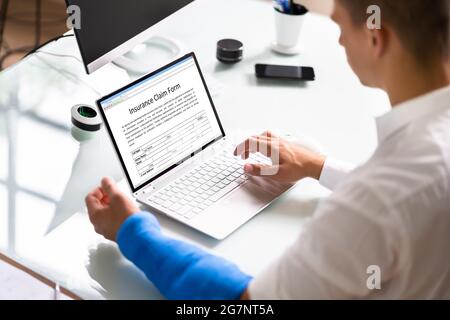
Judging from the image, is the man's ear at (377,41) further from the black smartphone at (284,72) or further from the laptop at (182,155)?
the black smartphone at (284,72)

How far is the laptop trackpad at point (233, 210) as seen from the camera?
1241 millimetres

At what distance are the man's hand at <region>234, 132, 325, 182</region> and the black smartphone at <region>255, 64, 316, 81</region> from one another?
342 millimetres

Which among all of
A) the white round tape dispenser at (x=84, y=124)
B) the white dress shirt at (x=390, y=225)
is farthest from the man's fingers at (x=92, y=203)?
the white dress shirt at (x=390, y=225)

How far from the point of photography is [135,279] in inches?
45.6

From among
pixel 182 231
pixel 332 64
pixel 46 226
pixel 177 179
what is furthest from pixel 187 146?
pixel 332 64

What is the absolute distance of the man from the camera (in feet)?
3.05

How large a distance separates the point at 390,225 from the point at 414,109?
0.18m

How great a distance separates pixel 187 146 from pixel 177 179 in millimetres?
80

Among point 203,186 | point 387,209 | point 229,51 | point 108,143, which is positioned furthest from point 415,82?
point 229,51

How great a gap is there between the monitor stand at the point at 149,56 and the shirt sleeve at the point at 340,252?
2.67 ft

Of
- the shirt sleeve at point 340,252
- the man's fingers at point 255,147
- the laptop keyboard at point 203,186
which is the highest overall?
the shirt sleeve at point 340,252

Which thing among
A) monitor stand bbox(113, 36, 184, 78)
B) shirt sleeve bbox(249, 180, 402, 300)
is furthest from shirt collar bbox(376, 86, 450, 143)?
monitor stand bbox(113, 36, 184, 78)

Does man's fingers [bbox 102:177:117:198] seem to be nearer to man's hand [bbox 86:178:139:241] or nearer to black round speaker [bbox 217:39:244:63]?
man's hand [bbox 86:178:139:241]

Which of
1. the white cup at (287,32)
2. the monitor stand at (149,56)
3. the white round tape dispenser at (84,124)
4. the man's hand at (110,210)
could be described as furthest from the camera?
the white cup at (287,32)
